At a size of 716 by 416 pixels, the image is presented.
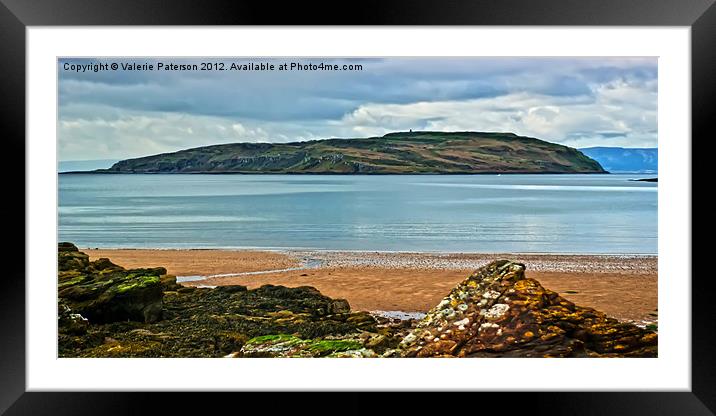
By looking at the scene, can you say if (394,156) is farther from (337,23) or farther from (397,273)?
→ (337,23)

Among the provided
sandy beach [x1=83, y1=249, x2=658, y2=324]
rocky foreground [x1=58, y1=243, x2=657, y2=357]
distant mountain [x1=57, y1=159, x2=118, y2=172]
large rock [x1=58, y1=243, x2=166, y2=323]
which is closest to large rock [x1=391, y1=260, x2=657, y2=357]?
rocky foreground [x1=58, y1=243, x2=657, y2=357]

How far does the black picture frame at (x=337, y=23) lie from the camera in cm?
281

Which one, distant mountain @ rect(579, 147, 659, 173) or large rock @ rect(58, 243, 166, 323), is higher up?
distant mountain @ rect(579, 147, 659, 173)

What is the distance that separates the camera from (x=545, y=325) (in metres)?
4.30

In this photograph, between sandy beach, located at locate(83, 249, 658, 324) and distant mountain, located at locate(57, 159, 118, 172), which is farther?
distant mountain, located at locate(57, 159, 118, 172)

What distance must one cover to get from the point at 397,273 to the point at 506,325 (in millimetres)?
4600

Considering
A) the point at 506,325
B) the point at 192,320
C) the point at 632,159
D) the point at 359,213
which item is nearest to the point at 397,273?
the point at 192,320

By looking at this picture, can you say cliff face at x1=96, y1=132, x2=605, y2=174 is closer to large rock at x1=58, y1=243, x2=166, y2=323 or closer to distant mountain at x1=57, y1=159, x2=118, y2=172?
distant mountain at x1=57, y1=159, x2=118, y2=172

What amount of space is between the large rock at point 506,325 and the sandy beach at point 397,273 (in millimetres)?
2374

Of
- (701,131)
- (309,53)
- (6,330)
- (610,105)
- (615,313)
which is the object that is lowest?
(615,313)

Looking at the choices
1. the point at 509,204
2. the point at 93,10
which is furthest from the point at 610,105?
the point at 93,10

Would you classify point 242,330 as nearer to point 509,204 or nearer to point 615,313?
point 615,313

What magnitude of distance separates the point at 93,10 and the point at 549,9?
1965mm

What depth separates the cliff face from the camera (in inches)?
692
